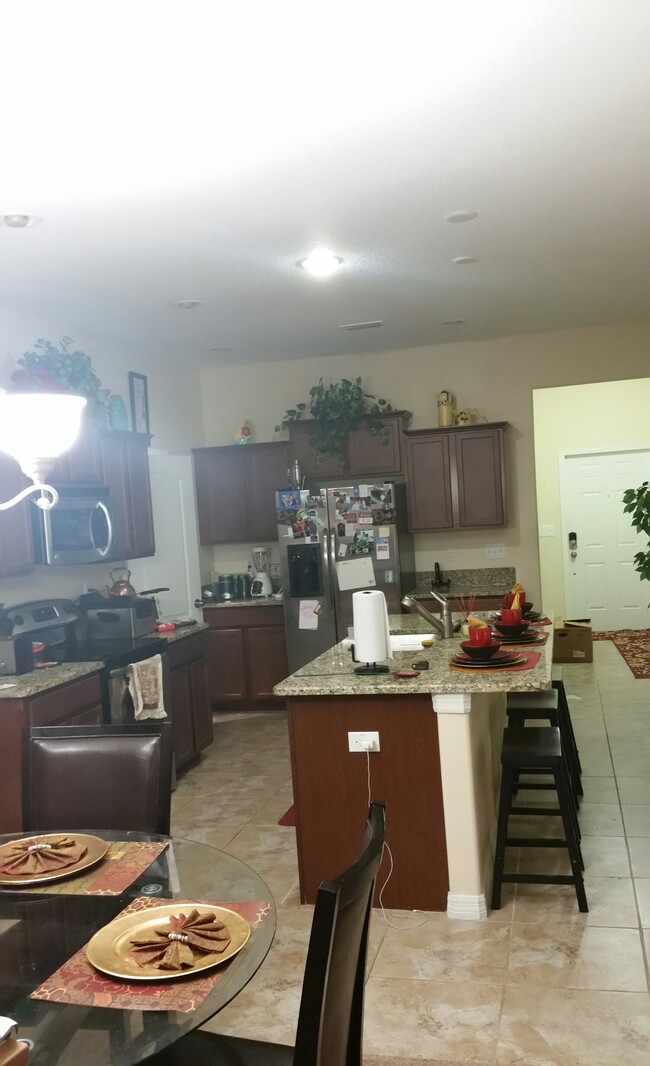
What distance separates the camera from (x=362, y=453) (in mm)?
6848

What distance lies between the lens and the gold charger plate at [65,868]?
192 centimetres

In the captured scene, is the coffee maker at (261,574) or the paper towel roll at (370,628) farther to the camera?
the coffee maker at (261,574)

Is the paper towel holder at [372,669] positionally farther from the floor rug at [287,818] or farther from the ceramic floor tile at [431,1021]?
the floor rug at [287,818]

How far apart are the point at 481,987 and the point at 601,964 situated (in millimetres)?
400

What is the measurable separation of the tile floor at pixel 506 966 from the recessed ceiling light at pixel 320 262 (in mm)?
2730

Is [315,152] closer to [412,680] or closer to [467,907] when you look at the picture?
[412,680]

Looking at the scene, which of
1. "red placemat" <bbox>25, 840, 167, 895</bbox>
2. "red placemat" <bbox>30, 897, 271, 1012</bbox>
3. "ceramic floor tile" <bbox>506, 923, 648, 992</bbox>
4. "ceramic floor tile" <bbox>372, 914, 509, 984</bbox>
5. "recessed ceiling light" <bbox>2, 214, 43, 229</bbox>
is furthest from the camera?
"recessed ceiling light" <bbox>2, 214, 43, 229</bbox>

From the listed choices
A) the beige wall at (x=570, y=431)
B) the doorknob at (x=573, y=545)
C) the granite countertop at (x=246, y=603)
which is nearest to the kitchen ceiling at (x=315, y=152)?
the granite countertop at (x=246, y=603)

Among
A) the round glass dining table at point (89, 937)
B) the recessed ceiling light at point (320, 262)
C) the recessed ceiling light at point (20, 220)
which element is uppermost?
the recessed ceiling light at point (320, 262)

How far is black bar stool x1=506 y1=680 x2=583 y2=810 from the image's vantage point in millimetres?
3896

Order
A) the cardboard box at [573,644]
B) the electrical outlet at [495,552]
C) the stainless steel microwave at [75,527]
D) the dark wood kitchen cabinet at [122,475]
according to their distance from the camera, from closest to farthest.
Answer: the stainless steel microwave at [75,527], the dark wood kitchen cabinet at [122,475], the electrical outlet at [495,552], the cardboard box at [573,644]

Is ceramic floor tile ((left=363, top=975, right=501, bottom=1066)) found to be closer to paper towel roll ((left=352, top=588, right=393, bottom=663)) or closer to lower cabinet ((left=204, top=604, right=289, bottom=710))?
paper towel roll ((left=352, top=588, right=393, bottom=663))

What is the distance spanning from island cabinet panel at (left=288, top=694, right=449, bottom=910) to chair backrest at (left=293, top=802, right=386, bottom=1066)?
1.68 meters

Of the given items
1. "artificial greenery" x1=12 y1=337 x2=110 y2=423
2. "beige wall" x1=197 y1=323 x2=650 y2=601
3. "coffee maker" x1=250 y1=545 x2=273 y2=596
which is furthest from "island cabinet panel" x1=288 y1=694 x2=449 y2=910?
"beige wall" x1=197 y1=323 x2=650 y2=601
